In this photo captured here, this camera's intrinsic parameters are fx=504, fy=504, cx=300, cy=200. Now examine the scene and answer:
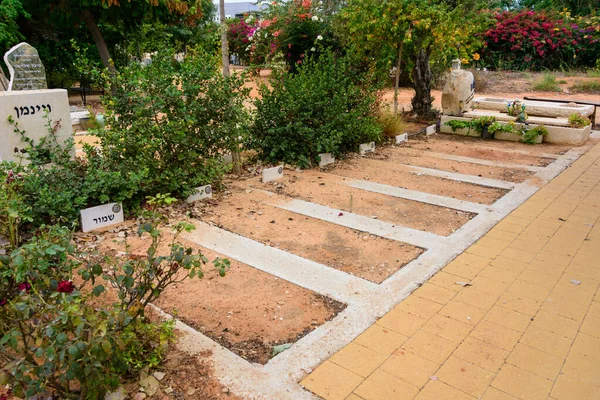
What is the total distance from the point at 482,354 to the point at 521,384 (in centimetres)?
31

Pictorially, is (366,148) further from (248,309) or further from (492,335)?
(492,335)

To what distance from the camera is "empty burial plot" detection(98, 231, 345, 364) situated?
3.26 meters

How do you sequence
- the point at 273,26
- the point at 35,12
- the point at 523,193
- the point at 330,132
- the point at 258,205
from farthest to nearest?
the point at 273,26
the point at 35,12
the point at 330,132
the point at 523,193
the point at 258,205

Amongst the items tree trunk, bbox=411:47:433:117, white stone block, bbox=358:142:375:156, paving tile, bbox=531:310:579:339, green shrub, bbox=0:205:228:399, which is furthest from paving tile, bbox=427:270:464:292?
tree trunk, bbox=411:47:433:117

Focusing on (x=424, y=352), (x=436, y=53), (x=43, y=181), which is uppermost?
(x=436, y=53)

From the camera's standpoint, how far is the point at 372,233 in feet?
16.6

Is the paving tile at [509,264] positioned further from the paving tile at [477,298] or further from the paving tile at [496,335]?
the paving tile at [496,335]

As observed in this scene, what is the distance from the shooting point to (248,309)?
11.9 feet

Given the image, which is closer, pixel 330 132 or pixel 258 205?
pixel 258 205

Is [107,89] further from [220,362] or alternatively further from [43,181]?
[220,362]

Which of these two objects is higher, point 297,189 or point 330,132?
point 330,132

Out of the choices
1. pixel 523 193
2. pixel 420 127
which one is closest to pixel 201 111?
pixel 523 193

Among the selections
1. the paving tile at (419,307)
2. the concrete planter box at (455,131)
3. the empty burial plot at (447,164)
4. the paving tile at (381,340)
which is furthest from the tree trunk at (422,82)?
the paving tile at (381,340)

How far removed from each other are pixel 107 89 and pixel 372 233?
128 inches
